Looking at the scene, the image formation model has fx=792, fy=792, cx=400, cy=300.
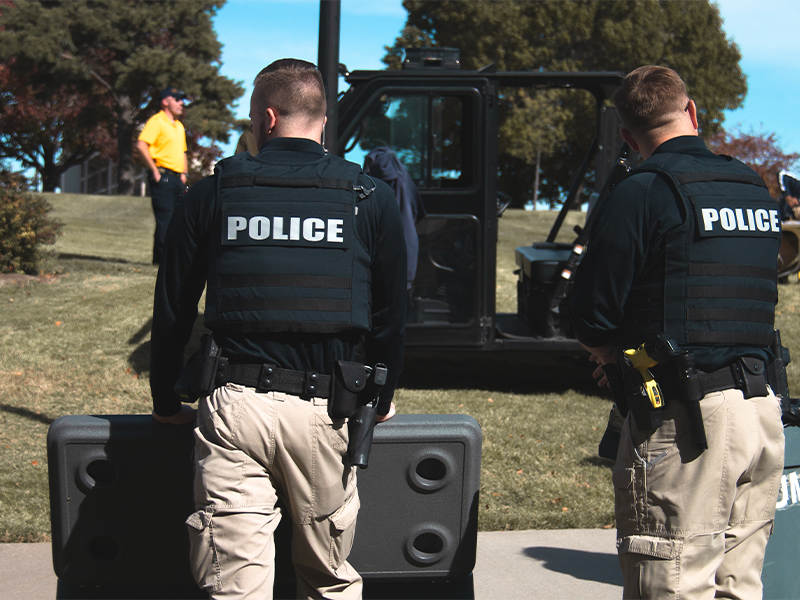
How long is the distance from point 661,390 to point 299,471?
1.05 m

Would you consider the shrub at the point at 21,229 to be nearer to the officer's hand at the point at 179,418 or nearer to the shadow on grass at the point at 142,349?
the shadow on grass at the point at 142,349

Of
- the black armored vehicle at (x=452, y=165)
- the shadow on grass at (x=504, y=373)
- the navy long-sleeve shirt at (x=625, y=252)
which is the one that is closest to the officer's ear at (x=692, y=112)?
the navy long-sleeve shirt at (x=625, y=252)

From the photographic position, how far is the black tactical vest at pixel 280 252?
2.19 metres

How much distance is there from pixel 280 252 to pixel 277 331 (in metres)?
0.22

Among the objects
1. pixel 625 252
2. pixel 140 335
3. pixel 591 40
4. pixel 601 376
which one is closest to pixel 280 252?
pixel 625 252

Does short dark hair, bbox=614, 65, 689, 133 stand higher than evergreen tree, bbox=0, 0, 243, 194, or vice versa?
evergreen tree, bbox=0, 0, 243, 194

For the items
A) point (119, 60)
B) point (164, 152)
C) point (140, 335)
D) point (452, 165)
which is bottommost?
point (140, 335)

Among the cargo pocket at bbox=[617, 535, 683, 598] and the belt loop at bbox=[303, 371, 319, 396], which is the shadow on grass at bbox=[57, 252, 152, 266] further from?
the cargo pocket at bbox=[617, 535, 683, 598]

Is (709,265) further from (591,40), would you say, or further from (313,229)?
(591,40)

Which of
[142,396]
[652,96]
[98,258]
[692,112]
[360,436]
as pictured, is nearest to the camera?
[360,436]

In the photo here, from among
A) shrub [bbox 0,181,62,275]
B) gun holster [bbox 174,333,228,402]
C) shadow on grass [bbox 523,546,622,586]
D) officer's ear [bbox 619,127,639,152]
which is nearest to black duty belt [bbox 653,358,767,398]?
officer's ear [bbox 619,127,639,152]

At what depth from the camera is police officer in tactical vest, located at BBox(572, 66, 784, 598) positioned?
2.22 meters

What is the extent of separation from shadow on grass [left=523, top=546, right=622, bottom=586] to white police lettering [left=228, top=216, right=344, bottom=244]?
2184 millimetres

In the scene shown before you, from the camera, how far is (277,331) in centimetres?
220
